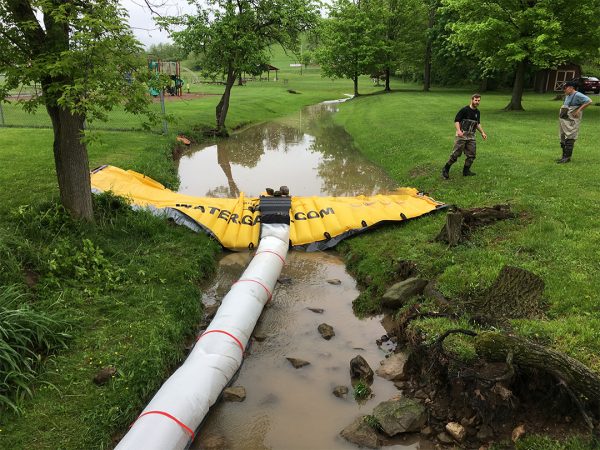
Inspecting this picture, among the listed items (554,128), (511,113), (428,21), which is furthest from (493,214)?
(428,21)

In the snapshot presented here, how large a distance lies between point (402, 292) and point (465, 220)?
2.48 m

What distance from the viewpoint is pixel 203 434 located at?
5.15 meters

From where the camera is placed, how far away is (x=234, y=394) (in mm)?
5711

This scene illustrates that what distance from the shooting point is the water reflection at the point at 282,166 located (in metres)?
14.8

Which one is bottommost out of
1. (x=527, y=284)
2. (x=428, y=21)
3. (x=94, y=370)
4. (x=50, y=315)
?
(x=94, y=370)

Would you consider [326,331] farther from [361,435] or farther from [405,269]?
[361,435]

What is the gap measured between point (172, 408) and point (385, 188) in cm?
1074

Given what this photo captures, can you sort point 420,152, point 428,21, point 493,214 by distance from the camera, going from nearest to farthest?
point 493,214 < point 420,152 < point 428,21

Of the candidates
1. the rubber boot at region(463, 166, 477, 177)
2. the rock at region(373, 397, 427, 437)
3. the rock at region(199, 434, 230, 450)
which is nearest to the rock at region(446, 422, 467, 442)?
the rock at region(373, 397, 427, 437)

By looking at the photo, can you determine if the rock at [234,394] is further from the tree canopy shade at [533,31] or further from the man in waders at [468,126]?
the tree canopy shade at [533,31]

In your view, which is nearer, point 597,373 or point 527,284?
point 597,373

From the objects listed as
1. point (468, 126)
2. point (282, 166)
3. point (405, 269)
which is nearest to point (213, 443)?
point (405, 269)

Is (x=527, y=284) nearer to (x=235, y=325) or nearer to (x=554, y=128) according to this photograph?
(x=235, y=325)

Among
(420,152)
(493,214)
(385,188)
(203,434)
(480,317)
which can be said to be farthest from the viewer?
(420,152)
